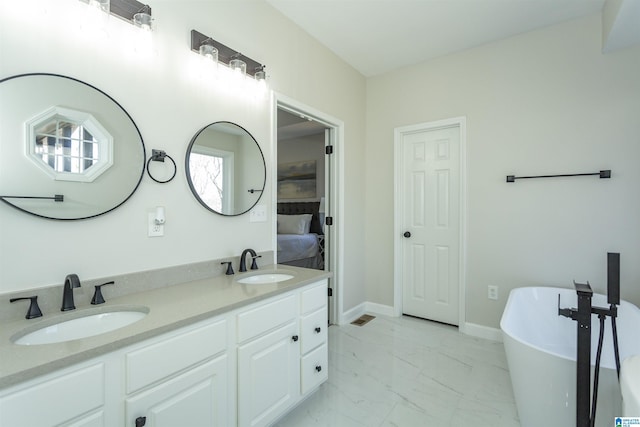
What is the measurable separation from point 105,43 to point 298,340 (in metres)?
1.86

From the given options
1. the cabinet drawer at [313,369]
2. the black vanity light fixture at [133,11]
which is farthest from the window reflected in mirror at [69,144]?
the cabinet drawer at [313,369]

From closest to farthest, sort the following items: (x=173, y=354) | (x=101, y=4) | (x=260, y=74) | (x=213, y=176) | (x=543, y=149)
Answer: (x=173, y=354), (x=101, y=4), (x=213, y=176), (x=260, y=74), (x=543, y=149)

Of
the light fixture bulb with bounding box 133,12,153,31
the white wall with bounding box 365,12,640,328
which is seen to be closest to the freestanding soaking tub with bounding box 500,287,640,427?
the white wall with bounding box 365,12,640,328

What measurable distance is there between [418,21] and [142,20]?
212 cm

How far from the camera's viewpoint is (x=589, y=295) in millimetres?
1395

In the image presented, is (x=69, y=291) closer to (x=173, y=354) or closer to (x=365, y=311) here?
(x=173, y=354)

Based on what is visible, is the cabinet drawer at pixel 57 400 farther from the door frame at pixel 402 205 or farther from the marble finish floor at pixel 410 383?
the door frame at pixel 402 205

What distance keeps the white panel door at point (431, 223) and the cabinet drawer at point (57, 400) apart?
301cm

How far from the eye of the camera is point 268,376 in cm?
160

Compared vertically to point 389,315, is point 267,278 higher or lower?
higher

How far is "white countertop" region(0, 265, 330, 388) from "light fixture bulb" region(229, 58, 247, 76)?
1.38 metres

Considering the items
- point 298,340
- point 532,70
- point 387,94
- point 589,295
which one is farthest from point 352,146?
point 589,295

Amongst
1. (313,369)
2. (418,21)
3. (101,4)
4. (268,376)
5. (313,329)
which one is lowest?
(313,369)

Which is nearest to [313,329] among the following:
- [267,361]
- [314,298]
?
[314,298]
